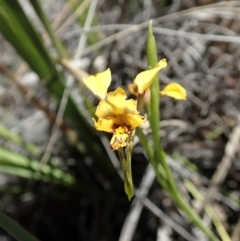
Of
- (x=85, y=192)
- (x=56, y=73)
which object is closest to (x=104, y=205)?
(x=85, y=192)

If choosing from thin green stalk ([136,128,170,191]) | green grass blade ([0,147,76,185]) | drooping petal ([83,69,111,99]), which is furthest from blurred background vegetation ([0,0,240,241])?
drooping petal ([83,69,111,99])

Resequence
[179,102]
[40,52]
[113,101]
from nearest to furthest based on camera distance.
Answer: [113,101] → [40,52] → [179,102]

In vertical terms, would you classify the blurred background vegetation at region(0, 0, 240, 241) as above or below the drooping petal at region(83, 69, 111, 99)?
below

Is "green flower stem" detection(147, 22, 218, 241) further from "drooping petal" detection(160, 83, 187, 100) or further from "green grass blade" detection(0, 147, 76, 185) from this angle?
"green grass blade" detection(0, 147, 76, 185)

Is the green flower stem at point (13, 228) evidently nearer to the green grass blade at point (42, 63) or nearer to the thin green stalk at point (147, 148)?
the thin green stalk at point (147, 148)

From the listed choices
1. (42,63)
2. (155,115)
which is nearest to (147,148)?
(155,115)

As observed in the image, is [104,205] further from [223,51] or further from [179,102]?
[223,51]

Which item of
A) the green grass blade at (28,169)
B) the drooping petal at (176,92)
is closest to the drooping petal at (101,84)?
the drooping petal at (176,92)

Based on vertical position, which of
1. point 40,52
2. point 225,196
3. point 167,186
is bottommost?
point 225,196
